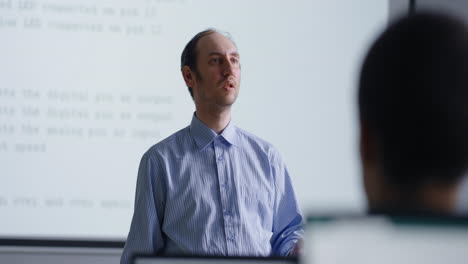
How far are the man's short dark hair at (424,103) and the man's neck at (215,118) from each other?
57.4 inches

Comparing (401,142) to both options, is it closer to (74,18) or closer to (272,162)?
(272,162)

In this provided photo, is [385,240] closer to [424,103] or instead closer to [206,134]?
[424,103]

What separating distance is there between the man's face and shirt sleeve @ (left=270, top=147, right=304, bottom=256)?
256 mm

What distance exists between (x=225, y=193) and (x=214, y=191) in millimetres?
34

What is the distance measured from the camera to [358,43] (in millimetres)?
3129

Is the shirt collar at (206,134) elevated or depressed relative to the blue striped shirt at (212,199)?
elevated

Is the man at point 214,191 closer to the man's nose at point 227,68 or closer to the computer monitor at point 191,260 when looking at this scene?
the man's nose at point 227,68

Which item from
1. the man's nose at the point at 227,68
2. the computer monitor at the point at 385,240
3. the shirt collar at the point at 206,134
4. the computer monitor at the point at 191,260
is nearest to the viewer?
the computer monitor at the point at 385,240

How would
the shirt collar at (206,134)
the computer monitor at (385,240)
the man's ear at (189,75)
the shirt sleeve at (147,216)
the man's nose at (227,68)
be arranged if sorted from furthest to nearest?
the man's ear at (189,75) < the man's nose at (227,68) < the shirt collar at (206,134) < the shirt sleeve at (147,216) < the computer monitor at (385,240)

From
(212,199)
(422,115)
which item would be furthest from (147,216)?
(422,115)

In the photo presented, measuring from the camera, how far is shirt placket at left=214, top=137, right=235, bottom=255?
5.70 ft

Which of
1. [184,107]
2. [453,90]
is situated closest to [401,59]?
[453,90]

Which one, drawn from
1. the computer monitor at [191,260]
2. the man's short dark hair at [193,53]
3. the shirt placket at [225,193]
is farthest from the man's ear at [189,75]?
the computer monitor at [191,260]

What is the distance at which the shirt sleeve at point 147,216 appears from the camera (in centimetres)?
167
